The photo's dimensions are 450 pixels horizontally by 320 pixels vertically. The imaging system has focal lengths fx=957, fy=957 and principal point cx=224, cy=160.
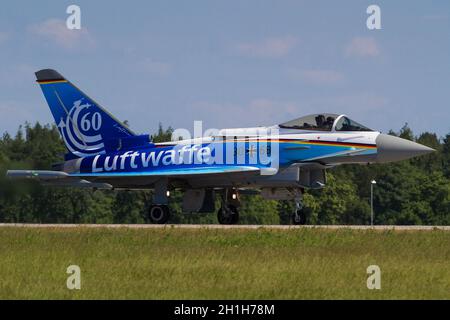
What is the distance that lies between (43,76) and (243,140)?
7.71 meters

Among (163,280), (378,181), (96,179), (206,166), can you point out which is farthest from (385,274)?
(378,181)

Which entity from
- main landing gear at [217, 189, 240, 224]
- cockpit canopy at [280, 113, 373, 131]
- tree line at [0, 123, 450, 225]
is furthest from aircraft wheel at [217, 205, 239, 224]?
tree line at [0, 123, 450, 225]

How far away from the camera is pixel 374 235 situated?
78.7ft

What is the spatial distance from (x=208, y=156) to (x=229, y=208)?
225 centimetres

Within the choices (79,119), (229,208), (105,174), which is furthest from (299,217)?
(79,119)

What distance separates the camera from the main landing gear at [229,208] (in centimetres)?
3103

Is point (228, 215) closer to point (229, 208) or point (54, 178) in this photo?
point (229, 208)

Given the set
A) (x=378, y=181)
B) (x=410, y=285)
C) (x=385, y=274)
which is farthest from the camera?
(x=378, y=181)

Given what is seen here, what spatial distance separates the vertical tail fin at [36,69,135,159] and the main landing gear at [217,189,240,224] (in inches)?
152

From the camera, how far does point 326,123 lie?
2867 centimetres

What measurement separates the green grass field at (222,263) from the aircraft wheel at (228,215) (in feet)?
18.1

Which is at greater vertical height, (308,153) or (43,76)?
(43,76)

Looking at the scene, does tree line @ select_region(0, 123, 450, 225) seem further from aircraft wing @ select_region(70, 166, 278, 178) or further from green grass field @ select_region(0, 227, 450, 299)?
green grass field @ select_region(0, 227, 450, 299)

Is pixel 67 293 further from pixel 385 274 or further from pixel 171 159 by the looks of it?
pixel 171 159
